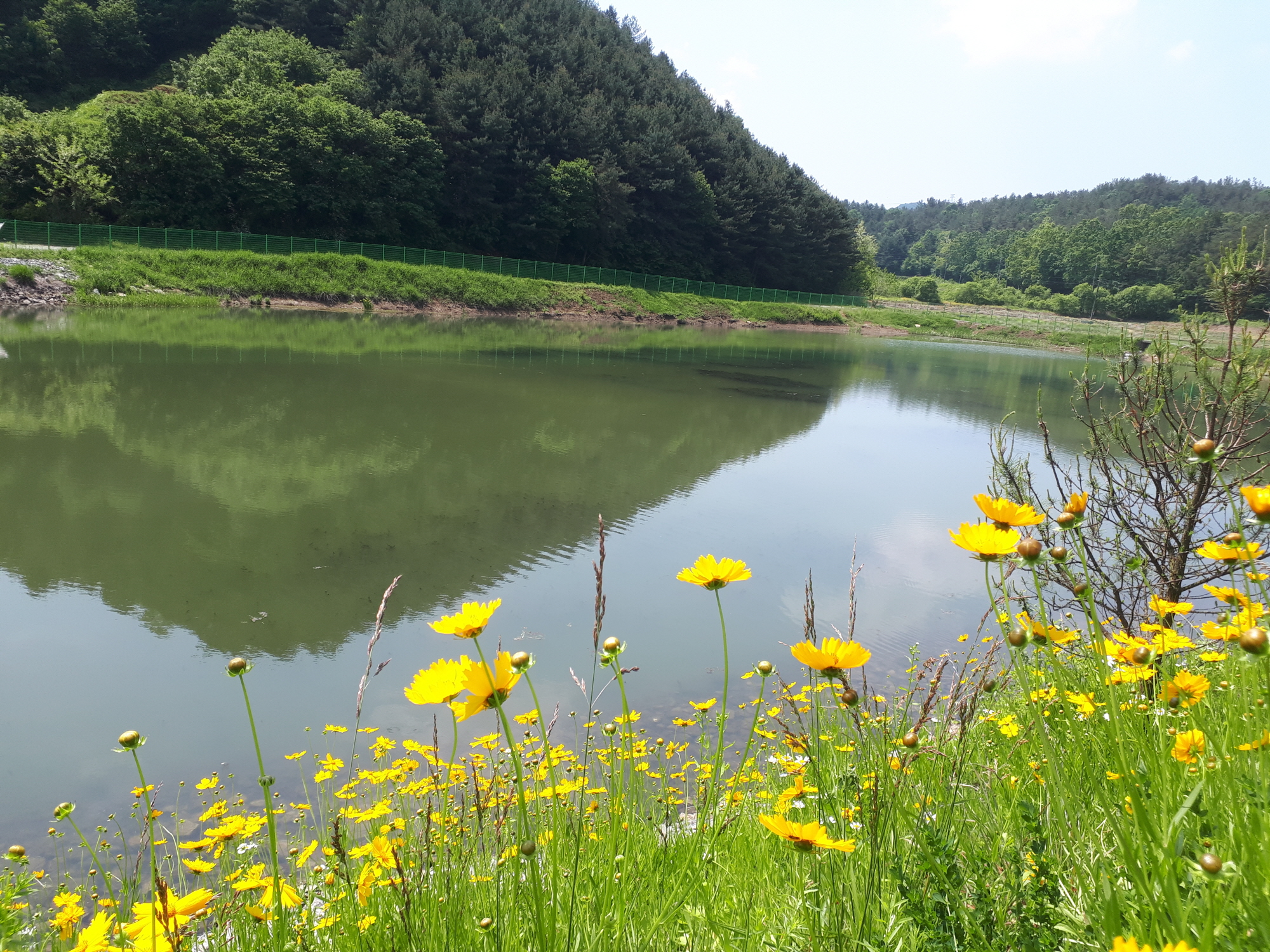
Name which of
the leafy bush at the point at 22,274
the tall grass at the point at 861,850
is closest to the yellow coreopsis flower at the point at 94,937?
the tall grass at the point at 861,850

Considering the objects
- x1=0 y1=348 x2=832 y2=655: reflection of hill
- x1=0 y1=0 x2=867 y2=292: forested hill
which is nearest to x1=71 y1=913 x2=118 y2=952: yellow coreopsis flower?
x1=0 y1=348 x2=832 y2=655: reflection of hill

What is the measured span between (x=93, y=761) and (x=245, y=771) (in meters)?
0.69

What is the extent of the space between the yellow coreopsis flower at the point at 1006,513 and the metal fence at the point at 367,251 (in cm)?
3294

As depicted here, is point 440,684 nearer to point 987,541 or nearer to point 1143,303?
point 987,541

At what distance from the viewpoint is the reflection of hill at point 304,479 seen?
5.57 metres

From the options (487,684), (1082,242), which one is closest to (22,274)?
(487,684)

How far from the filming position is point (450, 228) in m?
46.3

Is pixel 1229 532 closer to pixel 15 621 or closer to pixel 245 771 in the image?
pixel 245 771

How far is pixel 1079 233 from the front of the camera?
3952 inches

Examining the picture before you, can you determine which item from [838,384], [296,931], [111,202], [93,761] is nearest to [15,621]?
[93,761]

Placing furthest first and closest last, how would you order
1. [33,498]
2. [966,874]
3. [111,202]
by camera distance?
[111,202], [33,498], [966,874]

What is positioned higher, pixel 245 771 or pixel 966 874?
pixel 966 874

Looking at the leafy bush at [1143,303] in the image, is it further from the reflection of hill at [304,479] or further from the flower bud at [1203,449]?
the flower bud at [1203,449]

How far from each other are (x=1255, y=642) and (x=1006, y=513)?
35 centimetres
